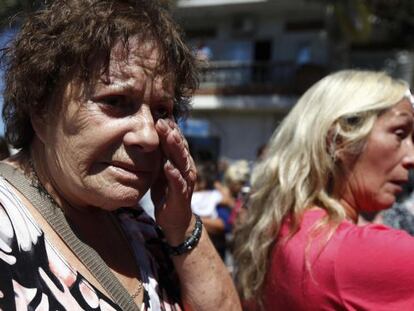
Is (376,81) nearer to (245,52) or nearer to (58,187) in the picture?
(58,187)

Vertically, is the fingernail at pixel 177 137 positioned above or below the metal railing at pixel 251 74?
above

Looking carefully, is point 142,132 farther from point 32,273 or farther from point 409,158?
point 409,158

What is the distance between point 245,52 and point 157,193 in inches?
719

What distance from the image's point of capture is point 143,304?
56.1 inches

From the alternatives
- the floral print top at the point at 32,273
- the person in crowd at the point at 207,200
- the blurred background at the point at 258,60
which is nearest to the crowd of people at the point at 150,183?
the floral print top at the point at 32,273

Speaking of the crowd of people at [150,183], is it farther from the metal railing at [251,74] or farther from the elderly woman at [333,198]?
the metal railing at [251,74]

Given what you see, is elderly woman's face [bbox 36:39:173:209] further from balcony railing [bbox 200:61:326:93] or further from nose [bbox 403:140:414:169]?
balcony railing [bbox 200:61:326:93]

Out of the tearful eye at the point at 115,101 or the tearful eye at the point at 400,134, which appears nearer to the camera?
the tearful eye at the point at 115,101

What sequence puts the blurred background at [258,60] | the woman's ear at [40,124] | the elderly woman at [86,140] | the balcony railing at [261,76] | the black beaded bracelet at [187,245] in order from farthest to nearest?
the blurred background at [258,60], the balcony railing at [261,76], the black beaded bracelet at [187,245], the woman's ear at [40,124], the elderly woman at [86,140]

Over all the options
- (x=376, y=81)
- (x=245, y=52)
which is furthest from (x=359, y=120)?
(x=245, y=52)

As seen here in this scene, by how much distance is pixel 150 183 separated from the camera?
144 cm

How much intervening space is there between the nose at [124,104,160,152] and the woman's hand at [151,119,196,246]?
0.16 ft

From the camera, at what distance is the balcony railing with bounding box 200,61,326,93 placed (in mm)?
16703

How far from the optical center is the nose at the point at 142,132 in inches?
52.5
